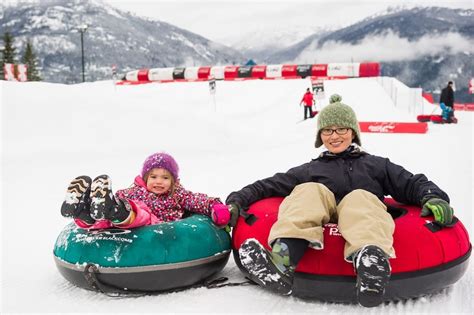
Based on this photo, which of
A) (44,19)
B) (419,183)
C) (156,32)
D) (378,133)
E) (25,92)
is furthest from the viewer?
(156,32)

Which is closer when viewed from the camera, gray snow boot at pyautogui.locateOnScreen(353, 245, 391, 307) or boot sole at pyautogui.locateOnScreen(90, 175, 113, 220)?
gray snow boot at pyautogui.locateOnScreen(353, 245, 391, 307)

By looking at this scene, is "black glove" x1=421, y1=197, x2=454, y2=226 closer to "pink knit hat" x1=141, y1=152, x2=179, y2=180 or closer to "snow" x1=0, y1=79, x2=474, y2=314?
"snow" x1=0, y1=79, x2=474, y2=314

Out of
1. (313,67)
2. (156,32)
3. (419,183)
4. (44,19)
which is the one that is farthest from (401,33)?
(419,183)

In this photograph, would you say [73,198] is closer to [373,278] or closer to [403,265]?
[373,278]

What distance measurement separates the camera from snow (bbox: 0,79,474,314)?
9.21 ft

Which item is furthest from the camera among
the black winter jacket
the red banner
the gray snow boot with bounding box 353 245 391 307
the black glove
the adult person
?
the adult person

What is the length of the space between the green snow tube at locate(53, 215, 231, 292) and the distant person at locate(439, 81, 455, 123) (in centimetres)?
1401

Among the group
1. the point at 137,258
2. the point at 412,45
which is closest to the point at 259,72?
the point at 137,258

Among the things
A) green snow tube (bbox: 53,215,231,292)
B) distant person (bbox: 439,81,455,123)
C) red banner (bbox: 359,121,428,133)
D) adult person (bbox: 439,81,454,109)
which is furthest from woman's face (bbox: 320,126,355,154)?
adult person (bbox: 439,81,454,109)

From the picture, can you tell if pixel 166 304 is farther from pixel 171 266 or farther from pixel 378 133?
pixel 378 133

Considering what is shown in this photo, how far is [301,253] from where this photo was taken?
264 cm

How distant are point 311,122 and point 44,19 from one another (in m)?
161

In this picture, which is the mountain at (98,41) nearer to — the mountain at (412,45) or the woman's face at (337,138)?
the mountain at (412,45)

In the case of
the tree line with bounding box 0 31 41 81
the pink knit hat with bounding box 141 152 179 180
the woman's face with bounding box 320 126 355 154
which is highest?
the tree line with bounding box 0 31 41 81
